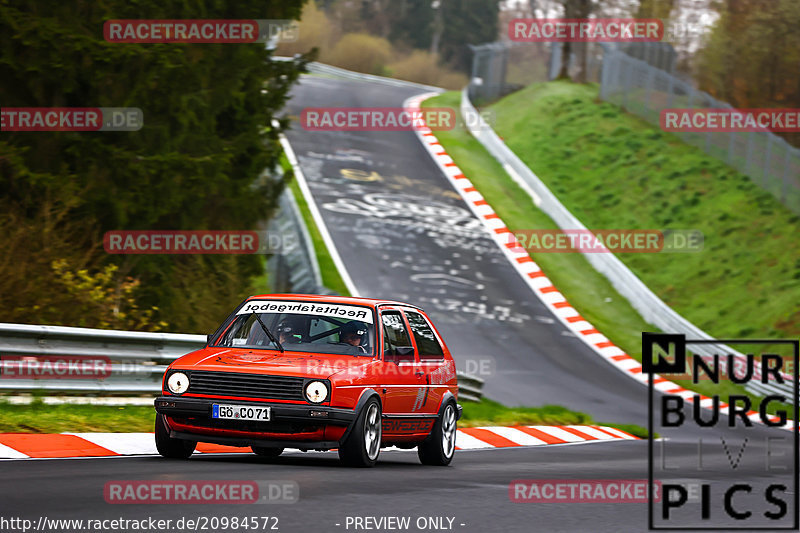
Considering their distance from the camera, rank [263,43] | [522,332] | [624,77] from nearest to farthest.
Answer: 1. [263,43]
2. [522,332]
3. [624,77]

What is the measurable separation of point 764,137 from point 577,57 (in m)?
19.1

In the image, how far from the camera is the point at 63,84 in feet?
52.2

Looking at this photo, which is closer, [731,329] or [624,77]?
[731,329]

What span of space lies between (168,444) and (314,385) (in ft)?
4.41

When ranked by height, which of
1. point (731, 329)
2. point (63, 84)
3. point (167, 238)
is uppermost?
point (63, 84)

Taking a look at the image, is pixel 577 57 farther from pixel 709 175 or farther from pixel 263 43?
pixel 263 43

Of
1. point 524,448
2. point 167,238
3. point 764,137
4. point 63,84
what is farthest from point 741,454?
point 764,137

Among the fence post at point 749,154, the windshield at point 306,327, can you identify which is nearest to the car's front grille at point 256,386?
the windshield at point 306,327
